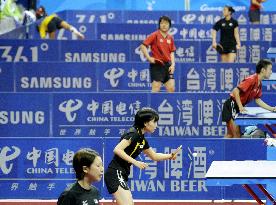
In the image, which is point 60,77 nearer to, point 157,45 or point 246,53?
point 157,45

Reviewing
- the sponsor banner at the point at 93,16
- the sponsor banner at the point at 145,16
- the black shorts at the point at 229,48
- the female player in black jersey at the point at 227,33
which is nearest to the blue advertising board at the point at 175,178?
the female player in black jersey at the point at 227,33

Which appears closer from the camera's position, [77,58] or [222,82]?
[222,82]

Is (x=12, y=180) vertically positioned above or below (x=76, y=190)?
below

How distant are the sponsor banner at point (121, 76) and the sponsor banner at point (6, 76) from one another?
5.24 feet

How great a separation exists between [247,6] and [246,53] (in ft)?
35.4

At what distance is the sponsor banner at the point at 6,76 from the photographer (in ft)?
64.2

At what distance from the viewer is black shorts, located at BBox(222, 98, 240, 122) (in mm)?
16469

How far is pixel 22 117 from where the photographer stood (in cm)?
1723

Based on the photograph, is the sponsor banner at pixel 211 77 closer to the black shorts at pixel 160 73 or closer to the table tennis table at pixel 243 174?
the black shorts at pixel 160 73

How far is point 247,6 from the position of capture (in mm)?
34031

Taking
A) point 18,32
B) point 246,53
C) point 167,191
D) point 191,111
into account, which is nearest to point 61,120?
point 191,111

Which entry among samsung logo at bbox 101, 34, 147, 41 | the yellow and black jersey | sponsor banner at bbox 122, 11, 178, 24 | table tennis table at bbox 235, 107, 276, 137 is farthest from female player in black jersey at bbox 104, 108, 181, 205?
sponsor banner at bbox 122, 11, 178, 24

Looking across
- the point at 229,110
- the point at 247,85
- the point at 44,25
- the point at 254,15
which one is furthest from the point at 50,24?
the point at 247,85

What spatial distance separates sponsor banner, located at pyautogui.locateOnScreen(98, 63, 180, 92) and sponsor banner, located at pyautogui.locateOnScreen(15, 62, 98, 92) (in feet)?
0.60
